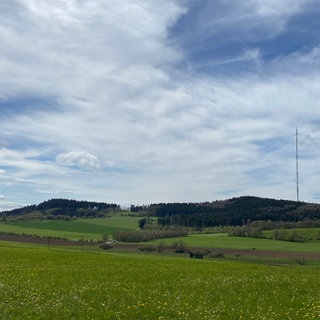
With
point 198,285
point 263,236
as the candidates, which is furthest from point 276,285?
point 263,236

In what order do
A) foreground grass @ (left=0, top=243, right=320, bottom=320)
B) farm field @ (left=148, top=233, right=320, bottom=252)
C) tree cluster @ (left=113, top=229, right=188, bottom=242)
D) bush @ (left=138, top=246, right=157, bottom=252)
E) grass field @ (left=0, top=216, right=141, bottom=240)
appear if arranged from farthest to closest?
grass field @ (left=0, top=216, right=141, bottom=240) → tree cluster @ (left=113, top=229, right=188, bottom=242) → farm field @ (left=148, top=233, right=320, bottom=252) → bush @ (left=138, top=246, right=157, bottom=252) → foreground grass @ (left=0, top=243, right=320, bottom=320)

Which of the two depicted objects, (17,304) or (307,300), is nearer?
(17,304)

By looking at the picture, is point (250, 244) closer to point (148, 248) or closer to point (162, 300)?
point (148, 248)

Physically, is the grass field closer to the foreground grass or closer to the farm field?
the farm field

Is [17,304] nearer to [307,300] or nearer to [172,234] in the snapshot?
[307,300]

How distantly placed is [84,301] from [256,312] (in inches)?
269

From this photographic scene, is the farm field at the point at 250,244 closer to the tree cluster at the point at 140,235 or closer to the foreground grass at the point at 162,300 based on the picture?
the tree cluster at the point at 140,235

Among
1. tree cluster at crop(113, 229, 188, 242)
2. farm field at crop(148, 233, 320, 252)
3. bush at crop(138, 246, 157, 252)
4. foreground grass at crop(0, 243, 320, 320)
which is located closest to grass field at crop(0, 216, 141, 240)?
tree cluster at crop(113, 229, 188, 242)

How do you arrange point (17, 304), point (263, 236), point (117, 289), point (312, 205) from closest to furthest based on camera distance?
point (17, 304) < point (117, 289) < point (263, 236) < point (312, 205)

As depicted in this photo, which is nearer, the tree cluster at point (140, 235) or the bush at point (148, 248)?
the bush at point (148, 248)

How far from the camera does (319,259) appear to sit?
3386 inches

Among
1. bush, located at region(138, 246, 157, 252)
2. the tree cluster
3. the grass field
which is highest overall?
the grass field

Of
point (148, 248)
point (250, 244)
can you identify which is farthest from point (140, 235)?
point (250, 244)

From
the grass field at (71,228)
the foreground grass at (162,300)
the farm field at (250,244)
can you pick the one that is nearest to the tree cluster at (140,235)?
the grass field at (71,228)
